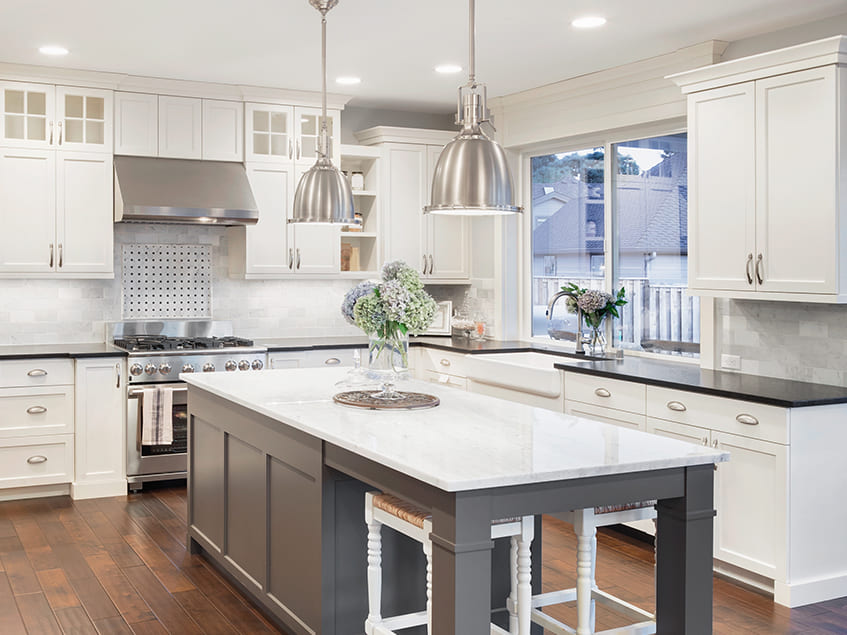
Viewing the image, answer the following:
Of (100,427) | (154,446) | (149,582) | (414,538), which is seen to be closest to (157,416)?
(154,446)

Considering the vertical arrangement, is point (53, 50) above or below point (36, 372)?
above

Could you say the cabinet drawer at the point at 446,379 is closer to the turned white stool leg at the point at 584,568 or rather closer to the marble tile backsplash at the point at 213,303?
the marble tile backsplash at the point at 213,303

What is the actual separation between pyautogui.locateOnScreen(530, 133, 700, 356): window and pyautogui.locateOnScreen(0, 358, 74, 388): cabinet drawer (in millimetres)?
3284

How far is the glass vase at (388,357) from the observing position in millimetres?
3389

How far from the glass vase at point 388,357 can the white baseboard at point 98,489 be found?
2.85 meters

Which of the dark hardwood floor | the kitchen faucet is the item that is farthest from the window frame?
the dark hardwood floor

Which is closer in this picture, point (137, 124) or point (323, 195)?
point (323, 195)

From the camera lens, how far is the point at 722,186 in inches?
170

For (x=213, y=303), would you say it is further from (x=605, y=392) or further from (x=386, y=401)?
(x=386, y=401)

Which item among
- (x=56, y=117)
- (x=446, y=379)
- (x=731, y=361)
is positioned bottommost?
(x=446, y=379)

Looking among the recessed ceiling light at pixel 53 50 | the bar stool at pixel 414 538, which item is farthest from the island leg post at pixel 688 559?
the recessed ceiling light at pixel 53 50

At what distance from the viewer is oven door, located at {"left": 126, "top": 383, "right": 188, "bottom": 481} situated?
18.2 ft

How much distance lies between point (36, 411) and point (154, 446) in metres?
0.74

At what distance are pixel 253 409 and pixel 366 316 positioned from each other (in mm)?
604
